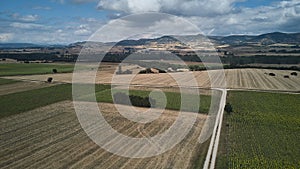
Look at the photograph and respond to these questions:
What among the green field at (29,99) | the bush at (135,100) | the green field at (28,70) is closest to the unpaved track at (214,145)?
the bush at (135,100)

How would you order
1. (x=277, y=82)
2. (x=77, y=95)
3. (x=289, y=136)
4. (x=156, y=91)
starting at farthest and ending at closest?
(x=277, y=82) → (x=156, y=91) → (x=77, y=95) → (x=289, y=136)

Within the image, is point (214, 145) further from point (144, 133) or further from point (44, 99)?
point (44, 99)

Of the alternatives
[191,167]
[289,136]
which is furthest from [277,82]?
[191,167]

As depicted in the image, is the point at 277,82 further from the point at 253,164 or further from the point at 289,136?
the point at 253,164

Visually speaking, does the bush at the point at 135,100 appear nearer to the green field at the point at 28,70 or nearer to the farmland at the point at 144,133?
the farmland at the point at 144,133

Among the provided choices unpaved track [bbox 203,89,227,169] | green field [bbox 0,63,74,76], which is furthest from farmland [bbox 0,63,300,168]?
green field [bbox 0,63,74,76]

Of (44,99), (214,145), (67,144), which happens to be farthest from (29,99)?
(214,145)
